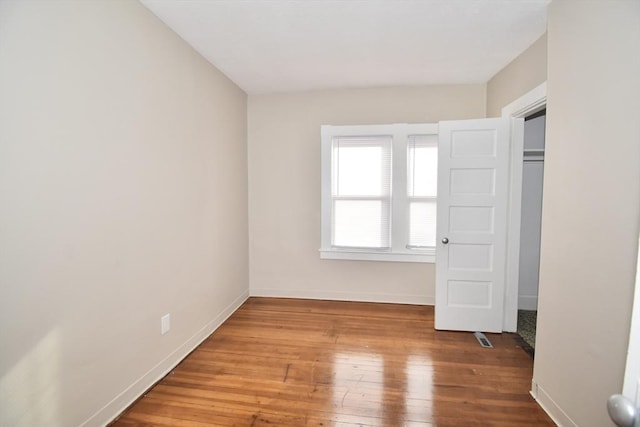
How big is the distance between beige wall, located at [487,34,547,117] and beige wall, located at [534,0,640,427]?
54 centimetres

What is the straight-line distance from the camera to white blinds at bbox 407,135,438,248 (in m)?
3.60

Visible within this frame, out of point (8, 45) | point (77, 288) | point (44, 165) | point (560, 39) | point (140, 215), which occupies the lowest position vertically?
point (77, 288)

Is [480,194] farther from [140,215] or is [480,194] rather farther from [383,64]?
[140,215]

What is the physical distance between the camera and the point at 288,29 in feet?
7.85

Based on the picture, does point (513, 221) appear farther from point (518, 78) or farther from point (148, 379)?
point (148, 379)

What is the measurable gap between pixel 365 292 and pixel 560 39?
10.0 feet

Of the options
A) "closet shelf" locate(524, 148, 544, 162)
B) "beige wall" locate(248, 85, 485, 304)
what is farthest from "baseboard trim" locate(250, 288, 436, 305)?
"closet shelf" locate(524, 148, 544, 162)

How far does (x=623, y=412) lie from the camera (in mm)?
616

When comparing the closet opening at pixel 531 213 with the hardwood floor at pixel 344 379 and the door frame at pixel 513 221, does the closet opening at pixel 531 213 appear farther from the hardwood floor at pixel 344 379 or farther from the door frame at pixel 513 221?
the hardwood floor at pixel 344 379

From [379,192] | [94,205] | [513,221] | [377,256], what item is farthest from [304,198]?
[94,205]

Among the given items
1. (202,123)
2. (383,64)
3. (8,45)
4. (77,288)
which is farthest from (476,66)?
(77,288)

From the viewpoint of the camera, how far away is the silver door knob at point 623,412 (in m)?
0.60

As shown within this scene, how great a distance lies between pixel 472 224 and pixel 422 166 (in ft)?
3.16

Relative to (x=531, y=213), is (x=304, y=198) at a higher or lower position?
higher
